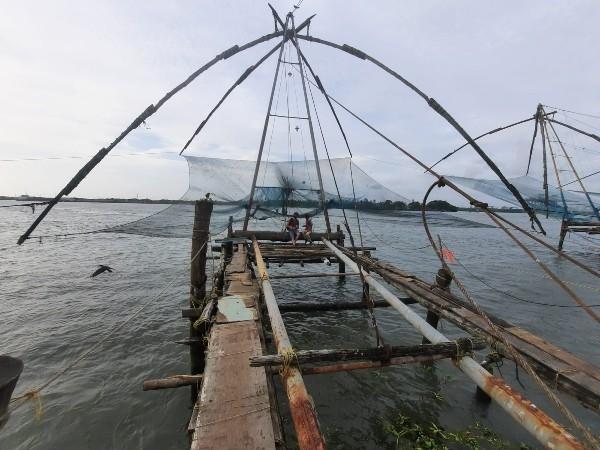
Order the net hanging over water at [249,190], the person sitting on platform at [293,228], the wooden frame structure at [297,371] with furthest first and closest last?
1. the person sitting on platform at [293,228]
2. the net hanging over water at [249,190]
3. the wooden frame structure at [297,371]

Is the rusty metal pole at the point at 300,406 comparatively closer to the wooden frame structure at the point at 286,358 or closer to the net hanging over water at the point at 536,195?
the wooden frame structure at the point at 286,358

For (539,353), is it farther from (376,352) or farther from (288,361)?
(288,361)

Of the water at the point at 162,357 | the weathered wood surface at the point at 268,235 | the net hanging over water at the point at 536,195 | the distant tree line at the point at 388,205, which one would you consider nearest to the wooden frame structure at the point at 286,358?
the water at the point at 162,357

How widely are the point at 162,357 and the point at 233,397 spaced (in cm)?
579

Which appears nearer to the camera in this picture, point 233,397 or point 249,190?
point 233,397

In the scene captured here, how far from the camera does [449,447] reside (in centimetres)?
535

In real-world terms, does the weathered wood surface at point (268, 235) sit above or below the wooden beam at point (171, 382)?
above

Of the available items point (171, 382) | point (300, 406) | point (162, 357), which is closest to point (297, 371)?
point (300, 406)

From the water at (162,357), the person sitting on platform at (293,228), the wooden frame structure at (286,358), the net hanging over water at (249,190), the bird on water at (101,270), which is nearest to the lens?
the wooden frame structure at (286,358)

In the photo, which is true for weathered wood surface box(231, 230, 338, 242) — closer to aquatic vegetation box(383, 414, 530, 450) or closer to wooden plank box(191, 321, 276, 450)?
aquatic vegetation box(383, 414, 530, 450)

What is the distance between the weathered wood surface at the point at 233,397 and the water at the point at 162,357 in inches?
85.1

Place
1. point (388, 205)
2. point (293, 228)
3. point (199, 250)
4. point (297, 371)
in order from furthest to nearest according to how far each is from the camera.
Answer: point (388, 205)
point (293, 228)
point (199, 250)
point (297, 371)

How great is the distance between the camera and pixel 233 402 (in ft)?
11.6

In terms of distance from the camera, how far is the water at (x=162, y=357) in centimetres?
589
